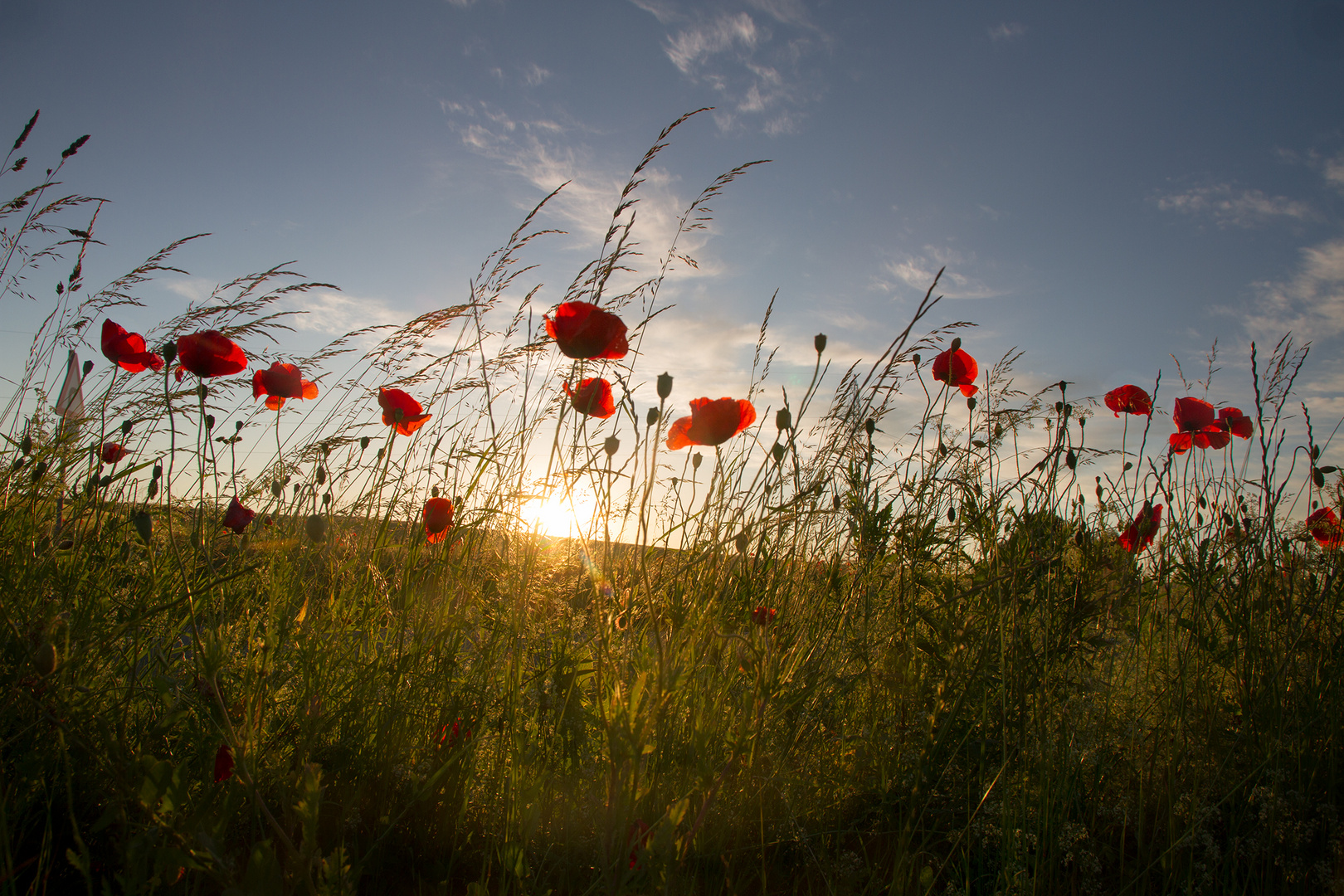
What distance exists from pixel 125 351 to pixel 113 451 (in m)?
0.37

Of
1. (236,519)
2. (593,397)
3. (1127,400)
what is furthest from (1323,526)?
(236,519)

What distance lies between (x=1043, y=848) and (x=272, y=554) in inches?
74.1

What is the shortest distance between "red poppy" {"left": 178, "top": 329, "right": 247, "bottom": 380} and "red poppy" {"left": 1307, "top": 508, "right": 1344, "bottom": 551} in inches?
122

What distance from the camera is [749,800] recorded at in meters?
1.29

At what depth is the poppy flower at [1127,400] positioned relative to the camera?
2.33 m

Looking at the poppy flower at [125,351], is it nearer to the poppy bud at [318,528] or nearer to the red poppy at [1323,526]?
the poppy bud at [318,528]

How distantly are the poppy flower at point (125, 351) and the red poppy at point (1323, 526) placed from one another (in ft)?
11.6

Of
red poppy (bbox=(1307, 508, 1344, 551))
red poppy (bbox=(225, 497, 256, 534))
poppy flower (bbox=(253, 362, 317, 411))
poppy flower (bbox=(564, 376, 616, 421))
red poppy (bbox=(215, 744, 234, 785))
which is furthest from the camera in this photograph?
poppy flower (bbox=(253, 362, 317, 411))

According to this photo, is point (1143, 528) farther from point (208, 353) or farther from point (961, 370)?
point (208, 353)

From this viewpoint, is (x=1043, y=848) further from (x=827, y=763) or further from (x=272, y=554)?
(x=272, y=554)

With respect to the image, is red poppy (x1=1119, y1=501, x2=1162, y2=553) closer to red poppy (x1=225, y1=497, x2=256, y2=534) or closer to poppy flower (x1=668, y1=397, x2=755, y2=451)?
poppy flower (x1=668, y1=397, x2=755, y2=451)

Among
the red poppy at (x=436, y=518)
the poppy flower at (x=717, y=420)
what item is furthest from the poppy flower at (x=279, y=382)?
the poppy flower at (x=717, y=420)

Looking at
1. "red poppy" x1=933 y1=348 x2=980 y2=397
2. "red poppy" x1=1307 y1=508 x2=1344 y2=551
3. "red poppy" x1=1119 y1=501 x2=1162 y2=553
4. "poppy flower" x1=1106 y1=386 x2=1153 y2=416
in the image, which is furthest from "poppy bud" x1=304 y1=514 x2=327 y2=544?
"red poppy" x1=1307 y1=508 x2=1344 y2=551

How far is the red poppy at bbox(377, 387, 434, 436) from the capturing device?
2010mm
